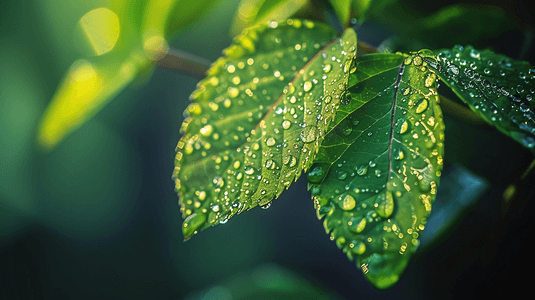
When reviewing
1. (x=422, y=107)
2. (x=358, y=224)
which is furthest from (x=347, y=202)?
(x=422, y=107)

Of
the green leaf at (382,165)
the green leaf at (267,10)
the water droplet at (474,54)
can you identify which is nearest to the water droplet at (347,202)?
the green leaf at (382,165)

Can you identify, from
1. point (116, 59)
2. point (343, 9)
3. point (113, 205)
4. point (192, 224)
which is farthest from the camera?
point (113, 205)

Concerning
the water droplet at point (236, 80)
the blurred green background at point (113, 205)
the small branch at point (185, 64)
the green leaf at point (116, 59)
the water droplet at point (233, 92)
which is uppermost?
the green leaf at point (116, 59)

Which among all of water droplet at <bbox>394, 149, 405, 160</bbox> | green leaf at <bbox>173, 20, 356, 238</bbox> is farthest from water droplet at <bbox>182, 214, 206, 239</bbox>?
water droplet at <bbox>394, 149, 405, 160</bbox>

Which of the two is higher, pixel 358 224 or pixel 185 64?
pixel 185 64

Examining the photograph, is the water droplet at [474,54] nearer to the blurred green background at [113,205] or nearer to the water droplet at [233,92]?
the water droplet at [233,92]

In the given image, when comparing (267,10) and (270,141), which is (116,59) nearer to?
(267,10)
